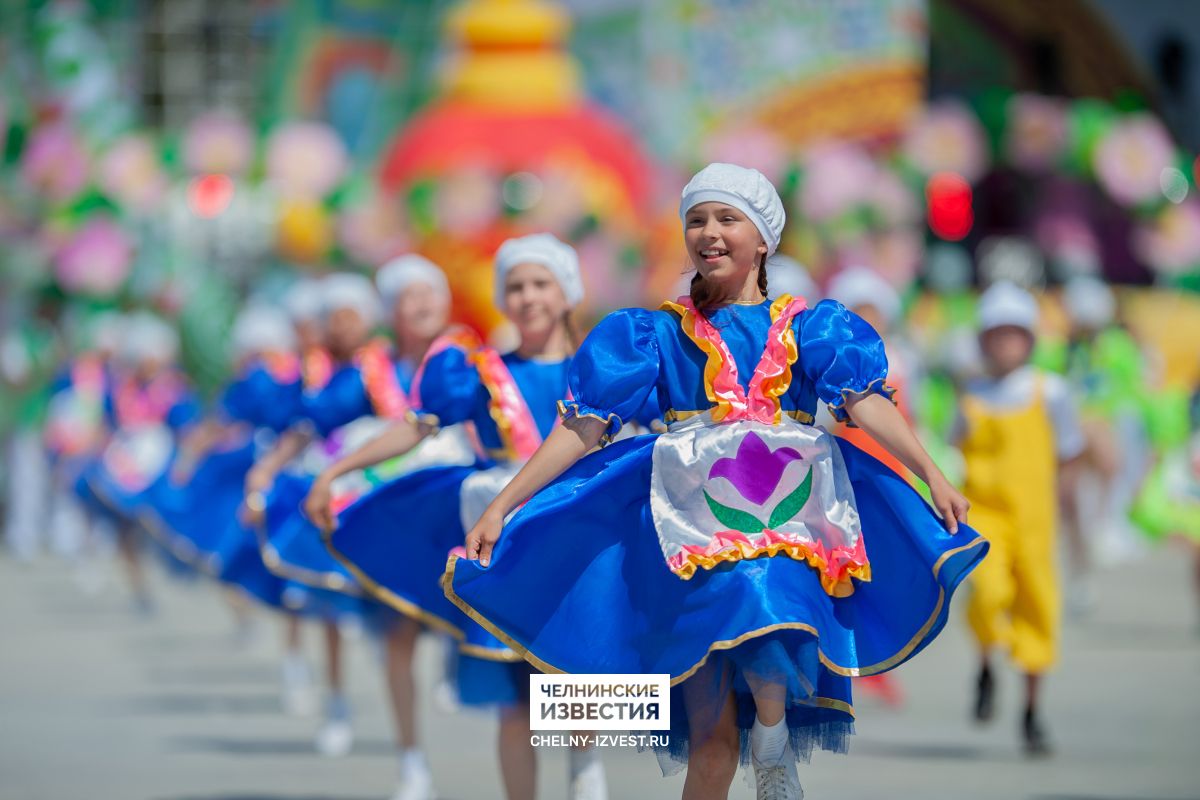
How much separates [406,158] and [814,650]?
54.3 ft

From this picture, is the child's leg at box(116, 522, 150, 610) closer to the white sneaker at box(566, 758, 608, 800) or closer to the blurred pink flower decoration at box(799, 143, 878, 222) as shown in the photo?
the blurred pink flower decoration at box(799, 143, 878, 222)

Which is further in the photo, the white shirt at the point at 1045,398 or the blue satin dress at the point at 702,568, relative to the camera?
the white shirt at the point at 1045,398

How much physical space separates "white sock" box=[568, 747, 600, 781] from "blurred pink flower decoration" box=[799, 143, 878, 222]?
14.7m

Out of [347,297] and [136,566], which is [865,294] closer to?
[347,297]

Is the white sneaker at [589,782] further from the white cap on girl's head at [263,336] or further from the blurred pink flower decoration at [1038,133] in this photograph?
the blurred pink flower decoration at [1038,133]

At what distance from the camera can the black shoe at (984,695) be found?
30.8ft

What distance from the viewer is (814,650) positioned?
5094 mm

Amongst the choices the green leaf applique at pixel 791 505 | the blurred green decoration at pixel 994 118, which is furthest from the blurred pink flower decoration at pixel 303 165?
the green leaf applique at pixel 791 505

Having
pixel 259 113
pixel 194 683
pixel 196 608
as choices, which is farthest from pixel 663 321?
pixel 259 113

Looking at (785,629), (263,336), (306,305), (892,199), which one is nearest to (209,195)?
(892,199)

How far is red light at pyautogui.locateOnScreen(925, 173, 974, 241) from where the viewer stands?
81.9 ft

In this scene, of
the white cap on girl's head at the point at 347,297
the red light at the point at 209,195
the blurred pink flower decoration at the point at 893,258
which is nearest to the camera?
the white cap on girl's head at the point at 347,297

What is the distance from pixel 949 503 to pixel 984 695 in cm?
439

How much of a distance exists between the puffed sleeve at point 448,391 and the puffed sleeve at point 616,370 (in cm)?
124
